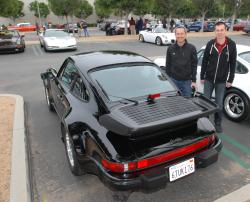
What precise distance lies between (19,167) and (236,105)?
13.3 ft

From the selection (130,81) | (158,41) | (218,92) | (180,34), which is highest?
(180,34)

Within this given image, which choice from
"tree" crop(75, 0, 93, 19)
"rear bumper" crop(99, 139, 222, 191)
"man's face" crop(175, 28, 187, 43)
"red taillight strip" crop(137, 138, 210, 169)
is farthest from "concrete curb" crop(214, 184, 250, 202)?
"tree" crop(75, 0, 93, 19)

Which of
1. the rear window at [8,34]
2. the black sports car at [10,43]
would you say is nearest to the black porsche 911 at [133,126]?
the black sports car at [10,43]

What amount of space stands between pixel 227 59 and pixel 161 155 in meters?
2.43

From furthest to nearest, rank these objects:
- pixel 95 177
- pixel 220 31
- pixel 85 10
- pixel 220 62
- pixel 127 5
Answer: pixel 85 10 < pixel 127 5 < pixel 220 62 < pixel 220 31 < pixel 95 177

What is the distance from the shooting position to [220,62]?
4.43 metres

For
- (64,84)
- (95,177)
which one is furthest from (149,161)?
(64,84)

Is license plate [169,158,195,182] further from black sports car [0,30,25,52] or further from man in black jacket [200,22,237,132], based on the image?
black sports car [0,30,25,52]

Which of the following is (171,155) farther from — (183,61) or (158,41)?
(158,41)

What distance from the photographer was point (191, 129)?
3.11 metres

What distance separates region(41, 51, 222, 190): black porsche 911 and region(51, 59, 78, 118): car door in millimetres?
103

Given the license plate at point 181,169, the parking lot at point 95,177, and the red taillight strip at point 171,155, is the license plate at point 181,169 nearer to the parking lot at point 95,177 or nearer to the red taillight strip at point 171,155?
the red taillight strip at point 171,155

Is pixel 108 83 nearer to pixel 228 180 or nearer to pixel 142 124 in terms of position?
pixel 142 124

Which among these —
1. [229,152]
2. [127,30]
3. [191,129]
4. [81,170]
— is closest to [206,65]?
[229,152]
